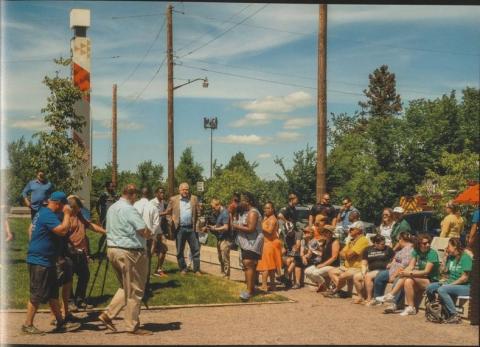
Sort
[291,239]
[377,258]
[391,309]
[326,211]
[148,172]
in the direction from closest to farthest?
[391,309] → [377,258] → [291,239] → [326,211] → [148,172]

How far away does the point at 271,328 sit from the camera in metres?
8.41

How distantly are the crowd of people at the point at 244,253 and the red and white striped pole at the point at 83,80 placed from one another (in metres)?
0.49

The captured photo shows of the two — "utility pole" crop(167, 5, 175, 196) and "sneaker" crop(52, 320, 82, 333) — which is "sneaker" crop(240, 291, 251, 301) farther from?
"utility pole" crop(167, 5, 175, 196)

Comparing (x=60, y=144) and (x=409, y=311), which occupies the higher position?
(x=60, y=144)

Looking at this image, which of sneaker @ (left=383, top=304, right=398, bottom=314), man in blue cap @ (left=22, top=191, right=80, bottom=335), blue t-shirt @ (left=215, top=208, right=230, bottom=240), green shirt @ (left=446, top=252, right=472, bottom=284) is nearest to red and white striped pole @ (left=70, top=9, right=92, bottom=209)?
blue t-shirt @ (left=215, top=208, right=230, bottom=240)

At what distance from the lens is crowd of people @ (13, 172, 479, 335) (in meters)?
7.93

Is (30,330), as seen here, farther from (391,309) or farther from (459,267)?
(459,267)

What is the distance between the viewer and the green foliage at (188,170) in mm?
57625

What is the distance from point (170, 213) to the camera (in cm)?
1331

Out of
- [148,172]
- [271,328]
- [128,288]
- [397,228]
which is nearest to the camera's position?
[128,288]

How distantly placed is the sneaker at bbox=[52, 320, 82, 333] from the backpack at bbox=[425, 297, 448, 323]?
15.1 feet

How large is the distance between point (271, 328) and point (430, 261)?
9.26 feet

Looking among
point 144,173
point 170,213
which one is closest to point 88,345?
point 170,213

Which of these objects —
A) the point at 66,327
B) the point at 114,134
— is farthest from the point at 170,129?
the point at 114,134
